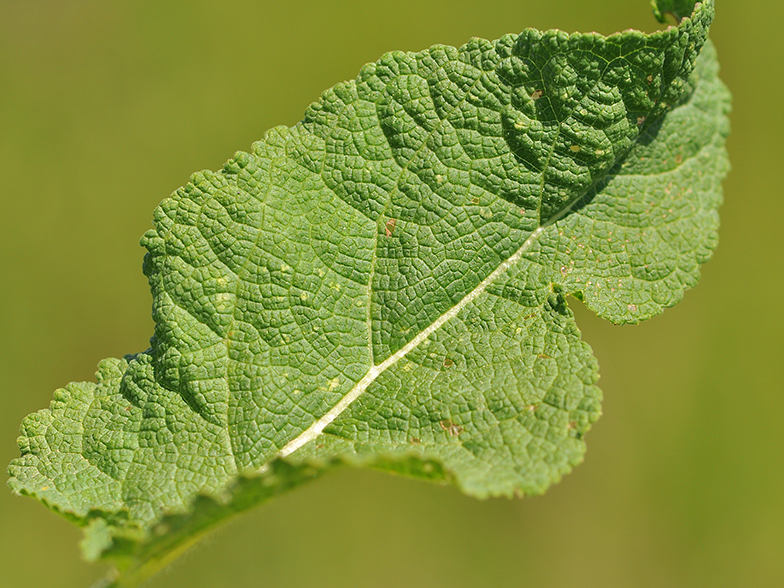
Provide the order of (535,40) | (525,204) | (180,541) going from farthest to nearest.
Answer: (525,204) → (535,40) → (180,541)

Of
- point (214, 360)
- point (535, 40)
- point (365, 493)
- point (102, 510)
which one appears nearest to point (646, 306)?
point (535, 40)

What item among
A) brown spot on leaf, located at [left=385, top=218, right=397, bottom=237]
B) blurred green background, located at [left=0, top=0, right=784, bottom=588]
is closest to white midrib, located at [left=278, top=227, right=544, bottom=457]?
brown spot on leaf, located at [left=385, top=218, right=397, bottom=237]

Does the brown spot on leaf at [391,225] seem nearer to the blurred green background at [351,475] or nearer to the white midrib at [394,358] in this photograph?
the white midrib at [394,358]

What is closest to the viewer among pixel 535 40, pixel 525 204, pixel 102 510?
pixel 102 510

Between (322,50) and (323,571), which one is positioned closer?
(323,571)

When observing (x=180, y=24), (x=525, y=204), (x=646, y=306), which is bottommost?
(x=646, y=306)

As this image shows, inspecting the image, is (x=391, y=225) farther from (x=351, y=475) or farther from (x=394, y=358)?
(x=351, y=475)

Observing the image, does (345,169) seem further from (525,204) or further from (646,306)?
(646,306)


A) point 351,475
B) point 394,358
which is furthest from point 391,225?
point 351,475
